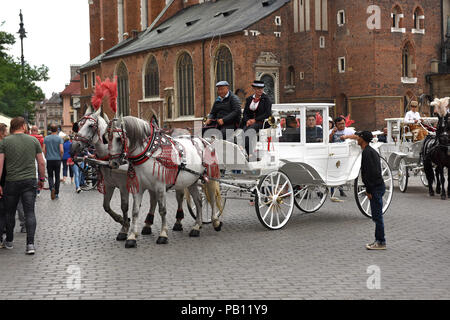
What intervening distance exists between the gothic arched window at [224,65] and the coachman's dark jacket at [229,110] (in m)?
29.9

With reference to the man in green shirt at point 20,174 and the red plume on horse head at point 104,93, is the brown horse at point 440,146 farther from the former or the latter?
the man in green shirt at point 20,174

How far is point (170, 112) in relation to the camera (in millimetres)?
48062

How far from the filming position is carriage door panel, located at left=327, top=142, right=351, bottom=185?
415 inches

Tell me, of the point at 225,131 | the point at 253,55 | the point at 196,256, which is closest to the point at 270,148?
the point at 225,131

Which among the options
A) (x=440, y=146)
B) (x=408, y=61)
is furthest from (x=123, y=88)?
(x=440, y=146)

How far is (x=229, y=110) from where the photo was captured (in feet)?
32.1

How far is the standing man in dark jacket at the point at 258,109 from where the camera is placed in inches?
385

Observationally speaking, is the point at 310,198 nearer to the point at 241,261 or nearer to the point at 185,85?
the point at 241,261

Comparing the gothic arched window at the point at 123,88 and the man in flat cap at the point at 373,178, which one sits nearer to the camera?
the man in flat cap at the point at 373,178

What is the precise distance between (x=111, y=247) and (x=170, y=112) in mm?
40088

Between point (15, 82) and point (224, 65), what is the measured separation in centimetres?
1512

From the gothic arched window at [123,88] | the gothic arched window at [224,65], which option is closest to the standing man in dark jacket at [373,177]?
the gothic arched window at [224,65]

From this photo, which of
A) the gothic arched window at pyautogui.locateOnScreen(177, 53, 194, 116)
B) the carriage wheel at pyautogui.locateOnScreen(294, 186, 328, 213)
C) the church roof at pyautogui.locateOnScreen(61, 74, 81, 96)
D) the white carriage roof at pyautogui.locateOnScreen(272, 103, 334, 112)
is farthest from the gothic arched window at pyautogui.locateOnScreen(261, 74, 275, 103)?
the church roof at pyautogui.locateOnScreen(61, 74, 81, 96)

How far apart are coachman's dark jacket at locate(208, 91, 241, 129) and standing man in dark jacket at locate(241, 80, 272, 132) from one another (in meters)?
0.21
